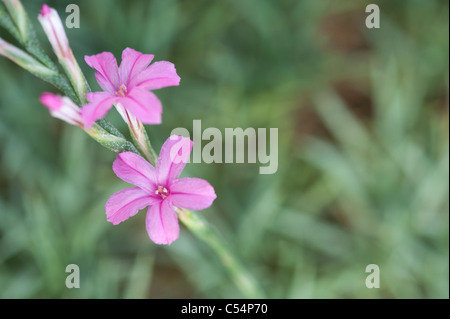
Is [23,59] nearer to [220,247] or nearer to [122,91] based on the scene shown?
[122,91]

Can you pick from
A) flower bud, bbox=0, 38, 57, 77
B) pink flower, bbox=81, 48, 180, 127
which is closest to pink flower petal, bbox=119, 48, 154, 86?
pink flower, bbox=81, 48, 180, 127

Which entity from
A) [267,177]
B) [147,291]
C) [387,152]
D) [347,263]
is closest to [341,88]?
[387,152]

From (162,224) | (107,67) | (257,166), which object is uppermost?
(257,166)

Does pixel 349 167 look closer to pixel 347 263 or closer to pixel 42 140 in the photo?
pixel 347 263

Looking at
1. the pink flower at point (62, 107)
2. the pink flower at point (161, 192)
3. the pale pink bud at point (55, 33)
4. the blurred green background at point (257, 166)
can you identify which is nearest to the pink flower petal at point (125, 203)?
the pink flower at point (161, 192)

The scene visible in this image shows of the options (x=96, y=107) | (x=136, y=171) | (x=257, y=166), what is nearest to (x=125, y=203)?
(x=136, y=171)
